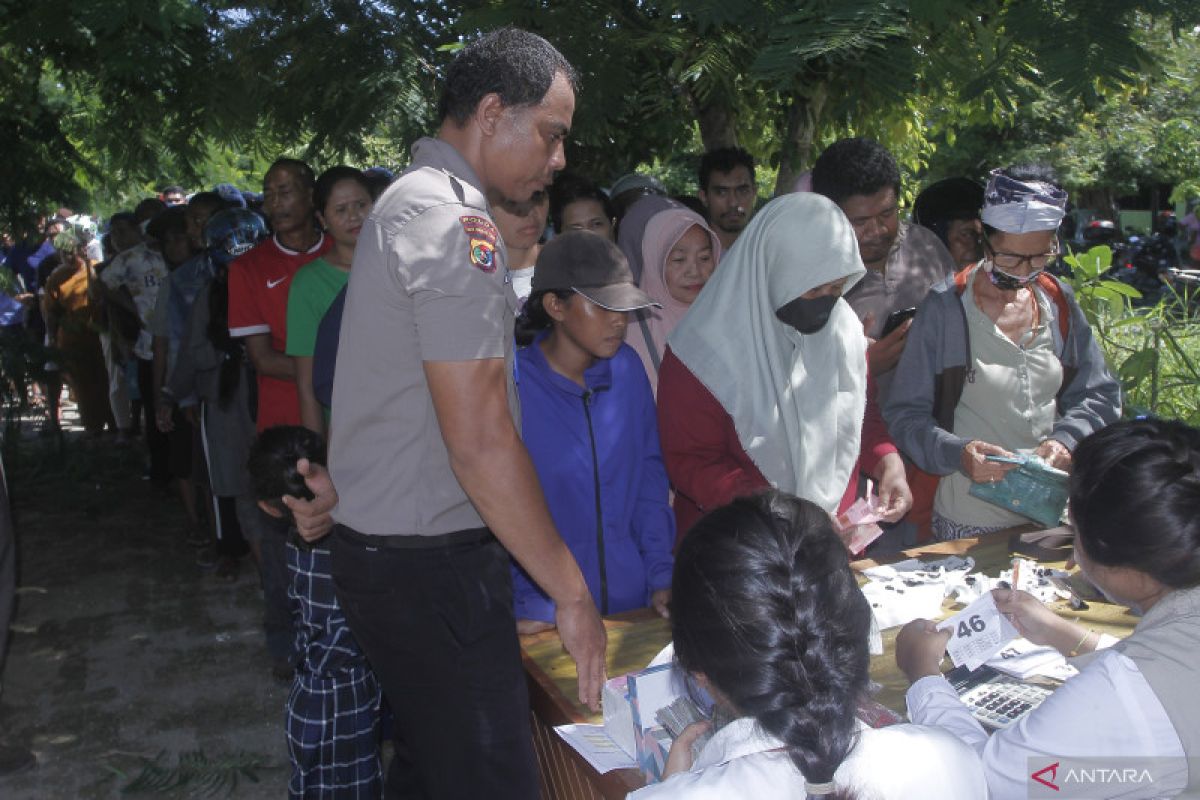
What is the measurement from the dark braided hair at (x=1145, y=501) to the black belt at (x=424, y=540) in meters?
1.12

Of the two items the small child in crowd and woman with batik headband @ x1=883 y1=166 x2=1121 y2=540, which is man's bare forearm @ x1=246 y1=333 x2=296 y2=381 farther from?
woman with batik headband @ x1=883 y1=166 x2=1121 y2=540

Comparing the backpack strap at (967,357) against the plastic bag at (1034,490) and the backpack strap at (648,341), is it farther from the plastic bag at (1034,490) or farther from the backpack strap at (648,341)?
the backpack strap at (648,341)

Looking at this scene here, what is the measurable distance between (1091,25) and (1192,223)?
51.5 feet

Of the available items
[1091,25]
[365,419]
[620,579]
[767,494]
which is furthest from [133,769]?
[1091,25]

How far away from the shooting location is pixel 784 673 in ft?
4.67

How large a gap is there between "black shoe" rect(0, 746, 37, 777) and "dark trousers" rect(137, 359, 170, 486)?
3466mm

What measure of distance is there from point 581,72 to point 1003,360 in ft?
5.37

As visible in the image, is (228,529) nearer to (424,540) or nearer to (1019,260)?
(424,540)

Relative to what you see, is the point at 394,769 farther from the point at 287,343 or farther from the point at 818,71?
the point at 818,71

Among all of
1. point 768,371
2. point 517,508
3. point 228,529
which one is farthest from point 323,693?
point 228,529

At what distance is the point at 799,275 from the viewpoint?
261 centimetres

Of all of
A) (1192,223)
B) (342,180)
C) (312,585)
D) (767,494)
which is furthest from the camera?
(1192,223)

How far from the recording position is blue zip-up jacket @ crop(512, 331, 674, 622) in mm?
2553

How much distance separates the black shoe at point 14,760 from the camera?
11.9ft
